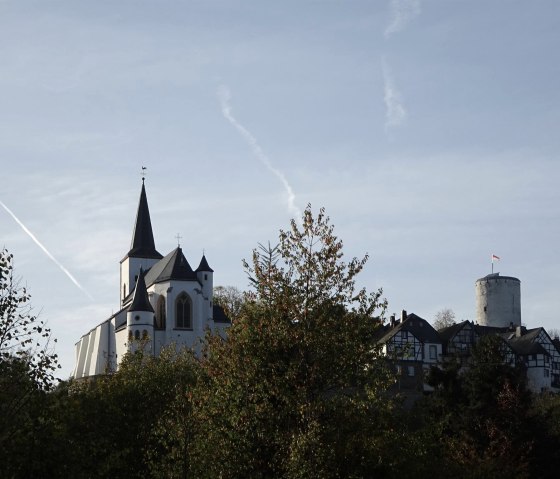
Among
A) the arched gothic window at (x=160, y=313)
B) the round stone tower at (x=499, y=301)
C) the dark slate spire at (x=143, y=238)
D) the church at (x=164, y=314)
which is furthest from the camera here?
the round stone tower at (x=499, y=301)

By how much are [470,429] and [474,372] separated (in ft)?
15.2

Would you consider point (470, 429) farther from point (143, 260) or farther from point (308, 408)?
point (143, 260)

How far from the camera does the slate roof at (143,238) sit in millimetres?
130875

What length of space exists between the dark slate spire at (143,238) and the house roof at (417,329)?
32.8m

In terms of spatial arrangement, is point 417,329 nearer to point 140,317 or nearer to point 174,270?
point 174,270

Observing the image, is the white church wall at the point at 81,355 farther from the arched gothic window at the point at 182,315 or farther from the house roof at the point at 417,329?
the house roof at the point at 417,329

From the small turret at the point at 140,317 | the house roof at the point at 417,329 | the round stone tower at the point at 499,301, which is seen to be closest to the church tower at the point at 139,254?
the small turret at the point at 140,317

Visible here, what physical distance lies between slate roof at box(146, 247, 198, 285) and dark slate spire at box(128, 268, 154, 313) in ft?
6.77

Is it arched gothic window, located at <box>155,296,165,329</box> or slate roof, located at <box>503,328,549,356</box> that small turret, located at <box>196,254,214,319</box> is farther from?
slate roof, located at <box>503,328,549,356</box>

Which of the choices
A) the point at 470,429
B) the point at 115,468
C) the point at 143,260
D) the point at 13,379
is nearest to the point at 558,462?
the point at 470,429

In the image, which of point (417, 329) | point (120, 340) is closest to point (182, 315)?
point (120, 340)

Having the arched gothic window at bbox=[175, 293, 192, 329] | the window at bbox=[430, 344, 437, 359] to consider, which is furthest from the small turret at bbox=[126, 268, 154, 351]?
the window at bbox=[430, 344, 437, 359]

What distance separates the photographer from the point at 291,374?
104 ft

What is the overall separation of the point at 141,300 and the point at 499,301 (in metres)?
55.8
